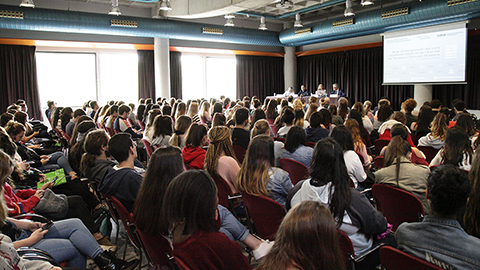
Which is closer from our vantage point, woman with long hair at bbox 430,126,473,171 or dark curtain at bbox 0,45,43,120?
woman with long hair at bbox 430,126,473,171

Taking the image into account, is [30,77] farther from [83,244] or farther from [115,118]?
[83,244]

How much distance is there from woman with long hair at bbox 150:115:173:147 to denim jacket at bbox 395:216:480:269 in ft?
12.2

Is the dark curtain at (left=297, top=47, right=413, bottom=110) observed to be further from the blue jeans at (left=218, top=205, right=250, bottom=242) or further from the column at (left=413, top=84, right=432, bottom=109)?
the blue jeans at (left=218, top=205, right=250, bottom=242)

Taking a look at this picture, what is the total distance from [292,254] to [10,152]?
10.6 feet

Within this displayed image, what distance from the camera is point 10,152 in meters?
3.23

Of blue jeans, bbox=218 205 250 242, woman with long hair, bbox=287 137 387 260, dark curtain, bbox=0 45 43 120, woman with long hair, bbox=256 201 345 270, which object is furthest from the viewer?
dark curtain, bbox=0 45 43 120

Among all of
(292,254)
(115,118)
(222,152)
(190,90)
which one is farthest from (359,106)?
(190,90)

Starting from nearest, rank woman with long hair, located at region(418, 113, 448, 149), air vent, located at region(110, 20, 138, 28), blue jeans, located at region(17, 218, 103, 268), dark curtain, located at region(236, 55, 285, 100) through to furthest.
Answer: blue jeans, located at region(17, 218, 103, 268)
woman with long hair, located at region(418, 113, 448, 149)
air vent, located at region(110, 20, 138, 28)
dark curtain, located at region(236, 55, 285, 100)

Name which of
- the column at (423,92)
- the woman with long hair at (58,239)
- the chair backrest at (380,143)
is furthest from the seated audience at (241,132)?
the column at (423,92)

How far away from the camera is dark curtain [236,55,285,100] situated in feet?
50.6

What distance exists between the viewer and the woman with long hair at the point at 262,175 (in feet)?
8.17

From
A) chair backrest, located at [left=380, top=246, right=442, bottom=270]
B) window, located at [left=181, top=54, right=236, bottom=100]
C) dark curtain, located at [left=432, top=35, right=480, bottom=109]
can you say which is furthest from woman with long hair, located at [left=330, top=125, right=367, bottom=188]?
window, located at [left=181, top=54, right=236, bottom=100]

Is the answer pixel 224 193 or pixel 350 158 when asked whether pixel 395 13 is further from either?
pixel 224 193

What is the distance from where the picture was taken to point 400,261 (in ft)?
4.73
